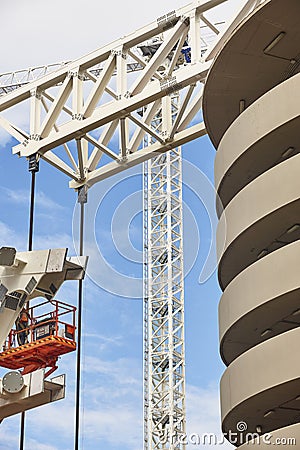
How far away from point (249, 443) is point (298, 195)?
6.64 m

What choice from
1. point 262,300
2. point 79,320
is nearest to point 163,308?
point 79,320

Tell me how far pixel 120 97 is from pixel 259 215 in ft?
21.4

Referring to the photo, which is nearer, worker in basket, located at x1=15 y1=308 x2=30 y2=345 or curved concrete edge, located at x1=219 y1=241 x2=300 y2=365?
curved concrete edge, located at x1=219 y1=241 x2=300 y2=365

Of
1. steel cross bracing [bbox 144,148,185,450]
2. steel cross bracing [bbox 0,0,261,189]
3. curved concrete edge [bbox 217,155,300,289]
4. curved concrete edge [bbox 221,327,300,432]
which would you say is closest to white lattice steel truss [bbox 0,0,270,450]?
steel cross bracing [bbox 0,0,261,189]

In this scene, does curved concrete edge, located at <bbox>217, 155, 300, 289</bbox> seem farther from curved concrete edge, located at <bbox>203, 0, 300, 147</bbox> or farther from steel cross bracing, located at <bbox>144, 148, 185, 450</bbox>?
steel cross bracing, located at <bbox>144, 148, 185, 450</bbox>

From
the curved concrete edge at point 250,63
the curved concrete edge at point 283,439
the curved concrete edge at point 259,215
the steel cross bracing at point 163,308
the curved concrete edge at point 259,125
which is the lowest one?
the curved concrete edge at point 283,439

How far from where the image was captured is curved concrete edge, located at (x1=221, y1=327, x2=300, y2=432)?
22.7 meters

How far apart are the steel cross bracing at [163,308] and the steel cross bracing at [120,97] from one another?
40812mm

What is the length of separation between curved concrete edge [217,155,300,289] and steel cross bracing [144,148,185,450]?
42891 millimetres

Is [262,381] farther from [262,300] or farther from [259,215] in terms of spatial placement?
[259,215]

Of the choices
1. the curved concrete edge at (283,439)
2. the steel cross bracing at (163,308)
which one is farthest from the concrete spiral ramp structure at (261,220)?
the steel cross bracing at (163,308)

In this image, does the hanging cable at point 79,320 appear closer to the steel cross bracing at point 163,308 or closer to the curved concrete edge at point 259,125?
the curved concrete edge at point 259,125

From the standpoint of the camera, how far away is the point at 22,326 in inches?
1117

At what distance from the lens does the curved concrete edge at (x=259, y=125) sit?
2492 centimetres
